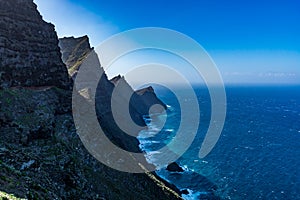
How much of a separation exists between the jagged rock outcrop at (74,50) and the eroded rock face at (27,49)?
64825 millimetres

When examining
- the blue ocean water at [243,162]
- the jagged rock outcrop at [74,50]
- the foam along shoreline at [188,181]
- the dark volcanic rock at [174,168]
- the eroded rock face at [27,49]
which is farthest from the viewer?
the jagged rock outcrop at [74,50]

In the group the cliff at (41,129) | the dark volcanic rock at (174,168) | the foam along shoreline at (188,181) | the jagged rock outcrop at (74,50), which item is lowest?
the foam along shoreline at (188,181)

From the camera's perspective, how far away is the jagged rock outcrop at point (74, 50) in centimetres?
12975

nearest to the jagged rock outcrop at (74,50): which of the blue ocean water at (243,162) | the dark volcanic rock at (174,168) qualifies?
the blue ocean water at (243,162)

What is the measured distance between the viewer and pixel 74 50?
458ft

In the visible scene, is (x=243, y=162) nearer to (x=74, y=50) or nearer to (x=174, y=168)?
(x=174, y=168)

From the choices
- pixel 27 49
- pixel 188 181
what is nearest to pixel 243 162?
pixel 188 181

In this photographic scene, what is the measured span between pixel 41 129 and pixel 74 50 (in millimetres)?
105046

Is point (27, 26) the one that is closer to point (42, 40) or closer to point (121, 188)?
point (42, 40)

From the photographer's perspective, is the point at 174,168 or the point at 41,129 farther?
the point at 174,168

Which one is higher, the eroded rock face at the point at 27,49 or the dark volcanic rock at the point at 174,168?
the eroded rock face at the point at 27,49

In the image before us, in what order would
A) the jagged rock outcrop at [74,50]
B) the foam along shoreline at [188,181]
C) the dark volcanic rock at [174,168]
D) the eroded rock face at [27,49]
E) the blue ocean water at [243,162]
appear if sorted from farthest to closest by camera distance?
1. the jagged rock outcrop at [74,50]
2. the dark volcanic rock at [174,168]
3. the blue ocean water at [243,162]
4. the foam along shoreline at [188,181]
5. the eroded rock face at [27,49]

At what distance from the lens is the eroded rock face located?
158ft

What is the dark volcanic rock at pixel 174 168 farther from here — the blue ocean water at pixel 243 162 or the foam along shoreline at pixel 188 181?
the blue ocean water at pixel 243 162
